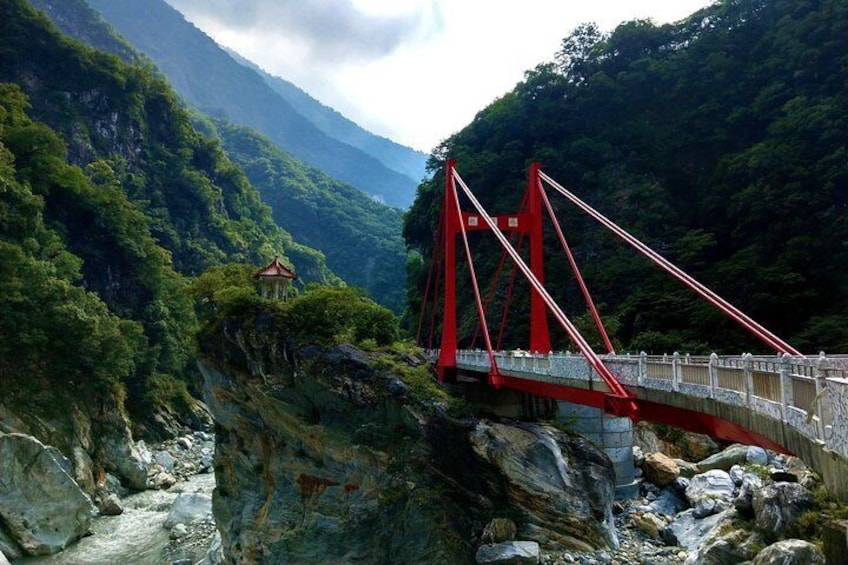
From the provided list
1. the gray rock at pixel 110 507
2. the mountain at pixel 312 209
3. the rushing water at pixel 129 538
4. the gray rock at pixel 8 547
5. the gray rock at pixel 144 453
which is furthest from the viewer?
the mountain at pixel 312 209

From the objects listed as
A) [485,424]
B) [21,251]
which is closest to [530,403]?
[485,424]

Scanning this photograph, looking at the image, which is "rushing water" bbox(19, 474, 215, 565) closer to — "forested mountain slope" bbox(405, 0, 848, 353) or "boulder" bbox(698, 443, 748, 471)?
"forested mountain slope" bbox(405, 0, 848, 353)

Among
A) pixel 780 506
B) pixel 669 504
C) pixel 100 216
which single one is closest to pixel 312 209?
pixel 100 216

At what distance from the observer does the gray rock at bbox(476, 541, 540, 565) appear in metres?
17.4

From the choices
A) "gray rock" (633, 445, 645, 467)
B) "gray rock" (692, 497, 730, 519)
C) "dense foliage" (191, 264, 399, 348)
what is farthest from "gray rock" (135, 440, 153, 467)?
"gray rock" (692, 497, 730, 519)

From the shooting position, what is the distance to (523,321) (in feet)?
130

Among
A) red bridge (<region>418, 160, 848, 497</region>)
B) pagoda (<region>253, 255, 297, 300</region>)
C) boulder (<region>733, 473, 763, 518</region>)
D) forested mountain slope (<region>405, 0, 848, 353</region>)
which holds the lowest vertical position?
boulder (<region>733, 473, 763, 518</region>)

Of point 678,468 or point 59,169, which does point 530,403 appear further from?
point 59,169

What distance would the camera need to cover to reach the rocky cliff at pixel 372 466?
1912cm

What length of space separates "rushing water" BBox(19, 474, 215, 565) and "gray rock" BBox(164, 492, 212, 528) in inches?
26.3

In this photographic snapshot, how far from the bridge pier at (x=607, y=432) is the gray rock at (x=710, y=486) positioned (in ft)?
7.00

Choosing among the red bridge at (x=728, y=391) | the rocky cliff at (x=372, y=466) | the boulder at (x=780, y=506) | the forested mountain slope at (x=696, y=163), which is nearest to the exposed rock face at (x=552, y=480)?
the rocky cliff at (x=372, y=466)

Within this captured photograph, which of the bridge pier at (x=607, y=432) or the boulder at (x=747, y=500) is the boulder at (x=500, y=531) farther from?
the boulder at (x=747, y=500)

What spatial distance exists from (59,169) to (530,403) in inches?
1711
